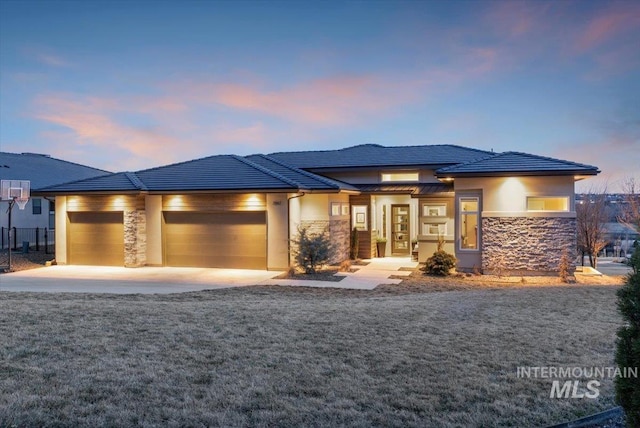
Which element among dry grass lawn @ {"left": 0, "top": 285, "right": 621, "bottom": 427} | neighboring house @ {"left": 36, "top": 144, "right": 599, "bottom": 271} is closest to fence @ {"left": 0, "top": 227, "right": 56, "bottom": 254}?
neighboring house @ {"left": 36, "top": 144, "right": 599, "bottom": 271}

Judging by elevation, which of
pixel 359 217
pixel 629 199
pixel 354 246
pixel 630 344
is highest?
pixel 629 199

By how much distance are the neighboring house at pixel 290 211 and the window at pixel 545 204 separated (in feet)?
0.11

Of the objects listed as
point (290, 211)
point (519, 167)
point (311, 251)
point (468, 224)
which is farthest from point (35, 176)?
point (519, 167)

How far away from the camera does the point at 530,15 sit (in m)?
12.4

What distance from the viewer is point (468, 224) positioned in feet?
47.1

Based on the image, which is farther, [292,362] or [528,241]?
[528,241]

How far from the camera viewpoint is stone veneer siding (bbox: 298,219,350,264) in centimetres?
1581

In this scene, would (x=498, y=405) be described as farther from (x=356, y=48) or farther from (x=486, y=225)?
(x=356, y=48)

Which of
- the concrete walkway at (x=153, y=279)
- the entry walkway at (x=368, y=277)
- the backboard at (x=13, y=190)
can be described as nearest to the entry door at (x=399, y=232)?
the entry walkway at (x=368, y=277)

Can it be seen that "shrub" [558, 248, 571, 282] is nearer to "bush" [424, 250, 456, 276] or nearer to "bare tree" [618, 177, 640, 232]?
"bush" [424, 250, 456, 276]

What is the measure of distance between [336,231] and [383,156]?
18.3 feet

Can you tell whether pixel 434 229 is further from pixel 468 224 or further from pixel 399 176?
pixel 399 176

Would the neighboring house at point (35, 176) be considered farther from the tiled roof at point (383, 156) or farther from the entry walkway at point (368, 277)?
the entry walkway at point (368, 277)

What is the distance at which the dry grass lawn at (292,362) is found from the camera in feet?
11.8
